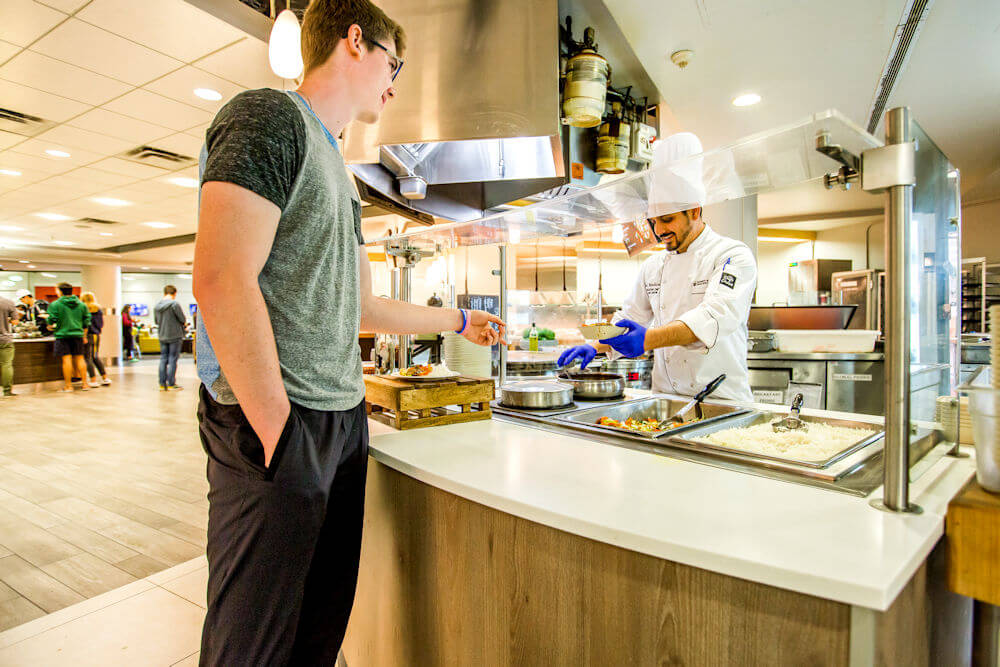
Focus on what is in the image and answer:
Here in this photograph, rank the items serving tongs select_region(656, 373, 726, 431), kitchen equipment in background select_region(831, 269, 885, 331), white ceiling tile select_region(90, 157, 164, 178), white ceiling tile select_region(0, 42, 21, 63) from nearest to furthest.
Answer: serving tongs select_region(656, 373, 726, 431) < white ceiling tile select_region(0, 42, 21, 63) < white ceiling tile select_region(90, 157, 164, 178) < kitchen equipment in background select_region(831, 269, 885, 331)

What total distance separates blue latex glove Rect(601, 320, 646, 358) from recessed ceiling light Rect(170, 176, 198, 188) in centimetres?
648

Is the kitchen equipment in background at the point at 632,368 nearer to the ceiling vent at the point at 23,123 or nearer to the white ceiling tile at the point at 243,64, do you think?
the white ceiling tile at the point at 243,64

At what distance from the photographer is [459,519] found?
3.54ft

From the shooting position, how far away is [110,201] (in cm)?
754

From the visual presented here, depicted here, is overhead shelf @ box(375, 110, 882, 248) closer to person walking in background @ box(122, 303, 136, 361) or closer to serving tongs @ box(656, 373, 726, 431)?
serving tongs @ box(656, 373, 726, 431)

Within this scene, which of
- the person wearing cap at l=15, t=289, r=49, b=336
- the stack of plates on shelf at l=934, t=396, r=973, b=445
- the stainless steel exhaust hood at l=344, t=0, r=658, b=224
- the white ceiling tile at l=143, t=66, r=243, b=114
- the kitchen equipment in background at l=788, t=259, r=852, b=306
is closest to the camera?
the stack of plates on shelf at l=934, t=396, r=973, b=445

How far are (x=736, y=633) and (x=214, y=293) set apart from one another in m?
0.91

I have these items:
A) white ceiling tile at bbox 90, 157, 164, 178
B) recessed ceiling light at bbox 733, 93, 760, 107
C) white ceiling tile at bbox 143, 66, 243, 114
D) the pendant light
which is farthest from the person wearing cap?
recessed ceiling light at bbox 733, 93, 760, 107

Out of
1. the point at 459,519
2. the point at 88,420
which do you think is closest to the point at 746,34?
the point at 459,519

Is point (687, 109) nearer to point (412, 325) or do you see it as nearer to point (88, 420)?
point (412, 325)

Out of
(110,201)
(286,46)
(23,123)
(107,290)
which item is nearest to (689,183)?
(286,46)

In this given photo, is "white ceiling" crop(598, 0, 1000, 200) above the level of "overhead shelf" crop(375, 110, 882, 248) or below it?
above

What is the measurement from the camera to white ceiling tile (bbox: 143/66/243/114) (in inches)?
146

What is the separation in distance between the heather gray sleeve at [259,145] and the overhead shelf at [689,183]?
773 mm
